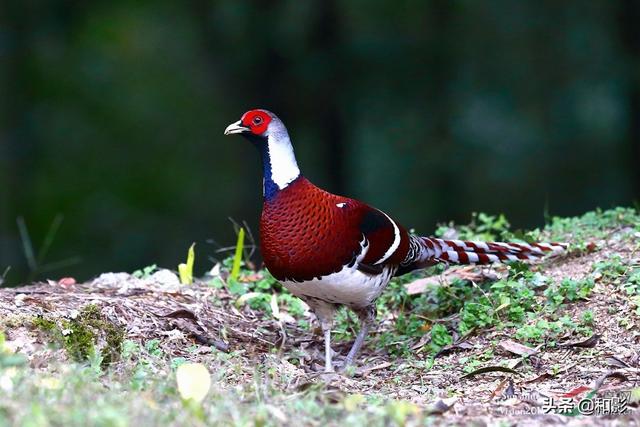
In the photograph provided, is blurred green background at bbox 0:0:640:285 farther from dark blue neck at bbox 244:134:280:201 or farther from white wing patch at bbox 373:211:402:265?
dark blue neck at bbox 244:134:280:201

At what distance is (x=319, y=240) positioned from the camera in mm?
5266

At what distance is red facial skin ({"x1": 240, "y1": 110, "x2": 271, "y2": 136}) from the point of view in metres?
5.51

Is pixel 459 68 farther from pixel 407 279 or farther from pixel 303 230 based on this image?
pixel 303 230

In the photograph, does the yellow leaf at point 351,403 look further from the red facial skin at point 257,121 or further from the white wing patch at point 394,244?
the red facial skin at point 257,121

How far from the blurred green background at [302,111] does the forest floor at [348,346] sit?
210 inches

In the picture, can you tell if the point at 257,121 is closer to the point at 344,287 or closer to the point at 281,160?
the point at 281,160

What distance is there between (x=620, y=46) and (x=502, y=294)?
6873mm

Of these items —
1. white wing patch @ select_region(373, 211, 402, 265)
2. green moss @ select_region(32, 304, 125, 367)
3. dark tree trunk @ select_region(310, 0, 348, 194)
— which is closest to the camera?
green moss @ select_region(32, 304, 125, 367)

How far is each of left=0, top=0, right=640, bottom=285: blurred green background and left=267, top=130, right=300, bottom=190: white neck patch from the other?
5984 millimetres

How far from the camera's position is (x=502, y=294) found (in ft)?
19.0

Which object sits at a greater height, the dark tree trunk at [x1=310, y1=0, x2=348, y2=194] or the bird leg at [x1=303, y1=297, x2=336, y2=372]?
the dark tree trunk at [x1=310, y1=0, x2=348, y2=194]

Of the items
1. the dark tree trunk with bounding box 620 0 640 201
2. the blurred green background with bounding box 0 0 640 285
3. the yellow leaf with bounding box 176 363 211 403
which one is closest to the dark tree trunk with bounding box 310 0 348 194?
the blurred green background with bounding box 0 0 640 285

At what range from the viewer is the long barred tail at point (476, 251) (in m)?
5.98

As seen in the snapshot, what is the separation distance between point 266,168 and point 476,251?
143cm
